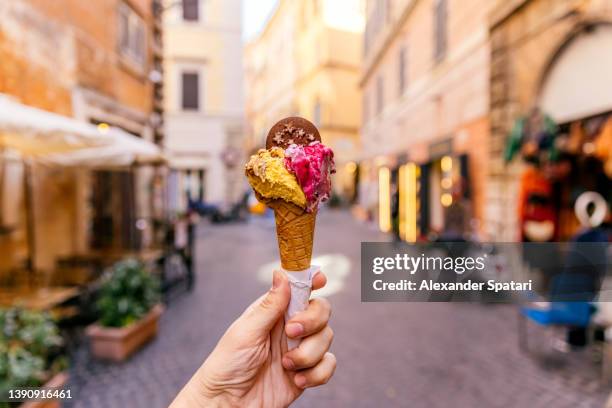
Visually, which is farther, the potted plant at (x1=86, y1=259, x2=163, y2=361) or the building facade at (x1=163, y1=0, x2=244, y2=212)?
the building facade at (x1=163, y1=0, x2=244, y2=212)

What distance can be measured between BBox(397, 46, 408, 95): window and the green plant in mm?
9476

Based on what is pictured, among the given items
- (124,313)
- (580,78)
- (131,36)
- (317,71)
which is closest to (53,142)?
(124,313)

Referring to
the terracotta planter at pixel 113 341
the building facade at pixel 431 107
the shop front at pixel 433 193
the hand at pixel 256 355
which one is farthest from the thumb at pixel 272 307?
the shop front at pixel 433 193

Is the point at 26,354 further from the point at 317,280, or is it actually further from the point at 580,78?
the point at 580,78

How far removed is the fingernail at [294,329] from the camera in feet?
3.72

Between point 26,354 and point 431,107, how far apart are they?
9256 mm

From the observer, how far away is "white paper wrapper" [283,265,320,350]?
1172mm

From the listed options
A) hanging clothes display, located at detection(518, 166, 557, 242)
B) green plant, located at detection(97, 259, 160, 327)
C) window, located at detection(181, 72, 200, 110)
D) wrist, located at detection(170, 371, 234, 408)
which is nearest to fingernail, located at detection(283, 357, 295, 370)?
wrist, located at detection(170, 371, 234, 408)

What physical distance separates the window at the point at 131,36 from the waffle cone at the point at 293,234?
666 centimetres

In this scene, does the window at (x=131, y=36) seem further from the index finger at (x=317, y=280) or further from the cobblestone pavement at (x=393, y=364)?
the index finger at (x=317, y=280)

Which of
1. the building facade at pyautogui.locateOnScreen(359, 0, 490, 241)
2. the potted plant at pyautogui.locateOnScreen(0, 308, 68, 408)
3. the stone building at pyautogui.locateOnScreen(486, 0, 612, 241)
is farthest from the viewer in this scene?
the building facade at pyautogui.locateOnScreen(359, 0, 490, 241)

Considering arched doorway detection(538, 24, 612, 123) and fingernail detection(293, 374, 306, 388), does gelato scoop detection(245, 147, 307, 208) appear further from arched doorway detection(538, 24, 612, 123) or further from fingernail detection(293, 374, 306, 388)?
arched doorway detection(538, 24, 612, 123)

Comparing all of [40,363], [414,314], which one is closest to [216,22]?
[414,314]

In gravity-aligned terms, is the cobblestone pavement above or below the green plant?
below
